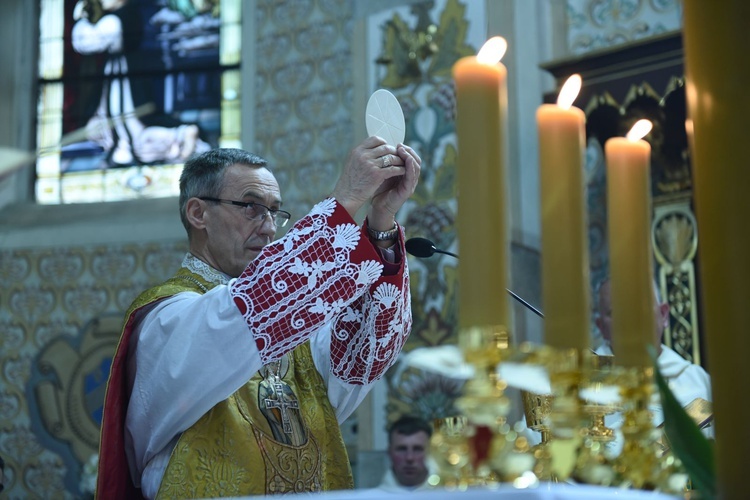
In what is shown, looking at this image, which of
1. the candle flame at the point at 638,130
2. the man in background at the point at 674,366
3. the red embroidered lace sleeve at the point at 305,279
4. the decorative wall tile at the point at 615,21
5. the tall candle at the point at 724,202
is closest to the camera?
the tall candle at the point at 724,202

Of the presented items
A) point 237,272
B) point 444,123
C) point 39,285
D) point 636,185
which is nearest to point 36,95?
point 39,285

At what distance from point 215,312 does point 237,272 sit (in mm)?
718

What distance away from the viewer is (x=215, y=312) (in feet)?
8.76

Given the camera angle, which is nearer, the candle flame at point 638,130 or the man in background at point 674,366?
the candle flame at point 638,130

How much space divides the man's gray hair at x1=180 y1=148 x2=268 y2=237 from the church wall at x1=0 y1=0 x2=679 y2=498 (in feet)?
12.8

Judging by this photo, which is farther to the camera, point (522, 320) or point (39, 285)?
point (39, 285)

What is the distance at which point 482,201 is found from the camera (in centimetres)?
135

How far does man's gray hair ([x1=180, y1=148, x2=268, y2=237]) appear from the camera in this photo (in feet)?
11.3

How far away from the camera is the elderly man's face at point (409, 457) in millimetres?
6207

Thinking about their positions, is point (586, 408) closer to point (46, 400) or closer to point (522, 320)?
point (522, 320)

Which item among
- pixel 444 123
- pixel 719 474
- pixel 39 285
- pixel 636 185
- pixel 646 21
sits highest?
pixel 646 21

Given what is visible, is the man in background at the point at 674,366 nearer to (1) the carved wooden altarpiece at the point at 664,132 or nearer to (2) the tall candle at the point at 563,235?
(1) the carved wooden altarpiece at the point at 664,132

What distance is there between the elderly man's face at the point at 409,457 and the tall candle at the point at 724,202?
5.14 m

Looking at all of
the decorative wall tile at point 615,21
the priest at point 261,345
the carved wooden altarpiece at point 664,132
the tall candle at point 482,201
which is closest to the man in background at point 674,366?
the carved wooden altarpiece at point 664,132
